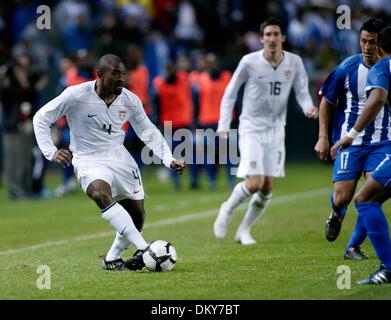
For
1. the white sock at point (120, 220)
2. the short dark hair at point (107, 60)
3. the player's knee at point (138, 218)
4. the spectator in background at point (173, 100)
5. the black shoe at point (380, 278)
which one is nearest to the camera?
the black shoe at point (380, 278)

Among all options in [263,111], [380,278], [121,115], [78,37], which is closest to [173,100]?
[78,37]

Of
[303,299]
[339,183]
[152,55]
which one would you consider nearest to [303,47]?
[152,55]

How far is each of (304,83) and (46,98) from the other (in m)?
14.0

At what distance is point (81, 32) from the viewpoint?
82.4 ft

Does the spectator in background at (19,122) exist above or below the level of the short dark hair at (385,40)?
below

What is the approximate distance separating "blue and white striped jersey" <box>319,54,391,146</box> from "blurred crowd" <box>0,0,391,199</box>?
1025cm

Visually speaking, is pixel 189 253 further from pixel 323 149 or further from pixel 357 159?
pixel 357 159

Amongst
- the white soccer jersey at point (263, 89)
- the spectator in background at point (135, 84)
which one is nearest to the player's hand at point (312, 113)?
the white soccer jersey at point (263, 89)

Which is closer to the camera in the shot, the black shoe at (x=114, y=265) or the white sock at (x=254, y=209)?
the black shoe at (x=114, y=265)

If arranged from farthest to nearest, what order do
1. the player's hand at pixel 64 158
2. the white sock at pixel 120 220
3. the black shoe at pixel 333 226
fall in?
the black shoe at pixel 333 226, the white sock at pixel 120 220, the player's hand at pixel 64 158

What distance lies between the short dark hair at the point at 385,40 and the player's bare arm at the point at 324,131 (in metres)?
1.58

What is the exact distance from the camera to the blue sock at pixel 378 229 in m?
8.55

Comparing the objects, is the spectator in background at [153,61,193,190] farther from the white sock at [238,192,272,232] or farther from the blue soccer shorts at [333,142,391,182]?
the blue soccer shorts at [333,142,391,182]

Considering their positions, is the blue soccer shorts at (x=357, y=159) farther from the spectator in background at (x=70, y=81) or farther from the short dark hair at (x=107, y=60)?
the spectator in background at (x=70, y=81)
